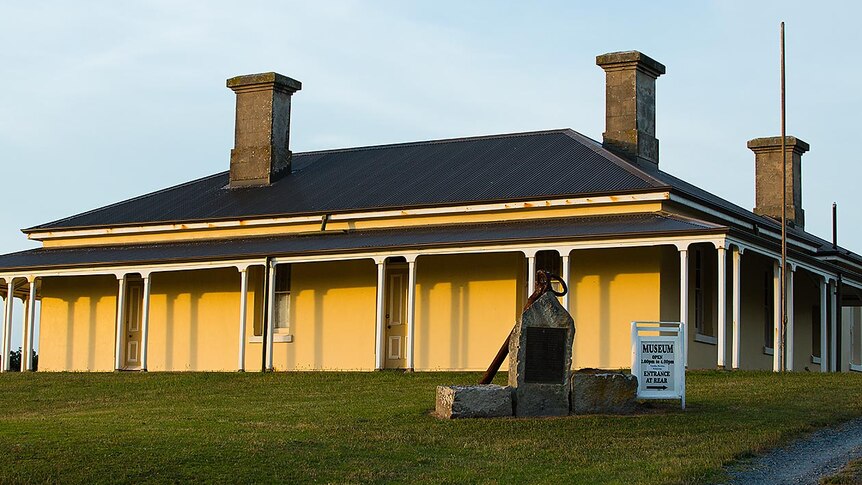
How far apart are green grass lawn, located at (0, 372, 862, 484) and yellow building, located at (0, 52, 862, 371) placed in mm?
3485

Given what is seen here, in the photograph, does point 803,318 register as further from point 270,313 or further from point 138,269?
point 138,269

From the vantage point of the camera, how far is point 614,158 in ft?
94.6

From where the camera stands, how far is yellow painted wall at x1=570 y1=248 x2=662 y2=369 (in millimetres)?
26438

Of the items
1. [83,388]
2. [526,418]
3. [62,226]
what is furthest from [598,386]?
[62,226]

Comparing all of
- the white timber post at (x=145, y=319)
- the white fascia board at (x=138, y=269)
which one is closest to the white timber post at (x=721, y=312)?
the white fascia board at (x=138, y=269)

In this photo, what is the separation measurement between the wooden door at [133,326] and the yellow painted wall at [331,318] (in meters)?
3.70

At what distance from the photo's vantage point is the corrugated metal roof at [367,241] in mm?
25484

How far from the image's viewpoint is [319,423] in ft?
59.9

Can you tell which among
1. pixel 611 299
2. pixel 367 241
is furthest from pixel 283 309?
pixel 611 299

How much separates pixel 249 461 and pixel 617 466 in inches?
148

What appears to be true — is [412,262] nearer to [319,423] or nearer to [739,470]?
[319,423]

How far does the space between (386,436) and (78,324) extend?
688 inches

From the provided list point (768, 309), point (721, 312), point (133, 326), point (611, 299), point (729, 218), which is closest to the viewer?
point (721, 312)

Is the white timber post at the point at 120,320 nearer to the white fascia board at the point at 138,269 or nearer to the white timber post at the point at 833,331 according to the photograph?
the white fascia board at the point at 138,269
